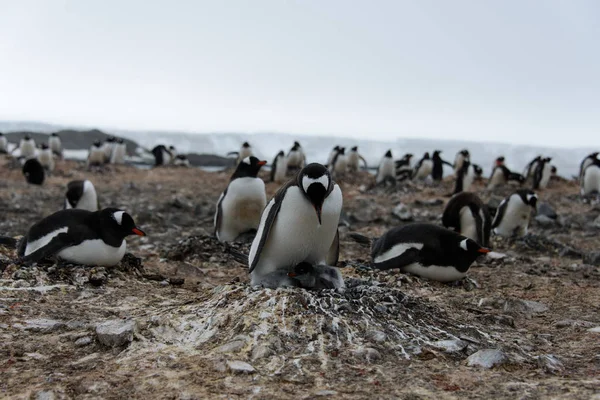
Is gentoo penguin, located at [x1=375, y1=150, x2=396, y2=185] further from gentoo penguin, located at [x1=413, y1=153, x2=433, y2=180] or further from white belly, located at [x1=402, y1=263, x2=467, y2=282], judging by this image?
white belly, located at [x1=402, y1=263, x2=467, y2=282]

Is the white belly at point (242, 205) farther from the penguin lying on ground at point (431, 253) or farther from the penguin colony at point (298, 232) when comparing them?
the penguin lying on ground at point (431, 253)

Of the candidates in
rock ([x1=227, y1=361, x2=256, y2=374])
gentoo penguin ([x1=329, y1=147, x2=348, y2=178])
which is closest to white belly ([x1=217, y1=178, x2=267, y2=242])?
rock ([x1=227, y1=361, x2=256, y2=374])

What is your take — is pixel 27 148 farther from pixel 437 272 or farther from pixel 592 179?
pixel 437 272

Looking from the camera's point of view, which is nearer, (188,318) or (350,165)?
(188,318)

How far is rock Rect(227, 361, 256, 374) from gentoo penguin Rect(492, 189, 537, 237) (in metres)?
5.65

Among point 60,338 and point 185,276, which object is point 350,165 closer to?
point 185,276

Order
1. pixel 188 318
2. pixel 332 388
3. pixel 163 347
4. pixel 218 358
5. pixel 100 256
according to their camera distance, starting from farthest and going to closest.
Answer: pixel 100 256 → pixel 188 318 → pixel 163 347 → pixel 218 358 → pixel 332 388

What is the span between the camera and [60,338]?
2932 millimetres

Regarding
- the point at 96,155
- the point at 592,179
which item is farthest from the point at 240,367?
the point at 96,155

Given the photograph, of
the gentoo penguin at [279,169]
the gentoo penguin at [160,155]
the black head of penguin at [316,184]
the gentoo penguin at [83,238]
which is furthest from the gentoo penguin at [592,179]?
the gentoo penguin at [160,155]

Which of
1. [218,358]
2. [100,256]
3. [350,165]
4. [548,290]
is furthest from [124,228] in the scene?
[350,165]

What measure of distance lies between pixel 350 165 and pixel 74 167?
8146 millimetres

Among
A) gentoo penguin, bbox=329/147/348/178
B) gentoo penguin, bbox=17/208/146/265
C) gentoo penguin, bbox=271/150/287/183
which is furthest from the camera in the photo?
gentoo penguin, bbox=329/147/348/178

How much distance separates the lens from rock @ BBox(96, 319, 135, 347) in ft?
9.14
